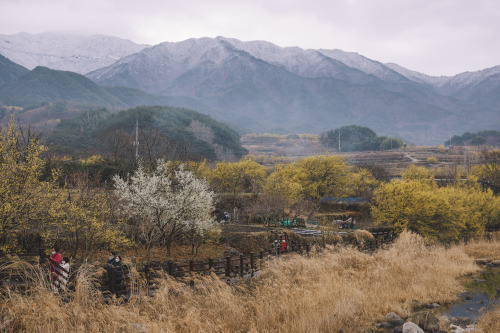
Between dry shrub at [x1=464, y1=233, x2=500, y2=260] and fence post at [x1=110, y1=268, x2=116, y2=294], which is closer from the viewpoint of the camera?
fence post at [x1=110, y1=268, x2=116, y2=294]

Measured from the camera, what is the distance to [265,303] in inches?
592

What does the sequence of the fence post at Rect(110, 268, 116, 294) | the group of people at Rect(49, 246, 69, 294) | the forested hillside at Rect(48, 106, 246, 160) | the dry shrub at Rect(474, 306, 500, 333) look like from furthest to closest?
the forested hillside at Rect(48, 106, 246, 160), the dry shrub at Rect(474, 306, 500, 333), the fence post at Rect(110, 268, 116, 294), the group of people at Rect(49, 246, 69, 294)

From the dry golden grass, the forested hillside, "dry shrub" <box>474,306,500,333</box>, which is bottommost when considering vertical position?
"dry shrub" <box>474,306,500,333</box>

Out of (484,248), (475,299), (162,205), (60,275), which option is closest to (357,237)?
(475,299)

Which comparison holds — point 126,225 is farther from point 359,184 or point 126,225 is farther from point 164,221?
point 359,184

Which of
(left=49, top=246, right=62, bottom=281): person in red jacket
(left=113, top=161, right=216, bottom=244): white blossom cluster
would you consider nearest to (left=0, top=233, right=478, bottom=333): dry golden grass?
(left=49, top=246, right=62, bottom=281): person in red jacket

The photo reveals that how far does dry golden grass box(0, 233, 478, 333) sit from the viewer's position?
36.9 ft

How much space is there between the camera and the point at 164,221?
87.6 ft

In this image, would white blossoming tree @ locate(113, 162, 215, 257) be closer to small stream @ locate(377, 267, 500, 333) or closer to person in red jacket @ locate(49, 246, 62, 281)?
person in red jacket @ locate(49, 246, 62, 281)

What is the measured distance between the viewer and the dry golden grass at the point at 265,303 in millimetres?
11250

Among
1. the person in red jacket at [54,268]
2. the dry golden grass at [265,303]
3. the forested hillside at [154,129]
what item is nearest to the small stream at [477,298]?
the dry golden grass at [265,303]

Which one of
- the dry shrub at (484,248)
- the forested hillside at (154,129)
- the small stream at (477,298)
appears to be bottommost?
the dry shrub at (484,248)

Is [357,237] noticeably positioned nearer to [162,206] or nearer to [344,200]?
[162,206]

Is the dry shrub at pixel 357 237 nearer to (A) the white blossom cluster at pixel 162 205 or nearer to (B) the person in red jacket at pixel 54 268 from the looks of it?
(A) the white blossom cluster at pixel 162 205
